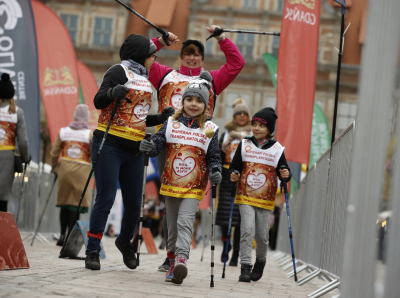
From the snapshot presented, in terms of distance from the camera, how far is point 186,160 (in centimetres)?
550

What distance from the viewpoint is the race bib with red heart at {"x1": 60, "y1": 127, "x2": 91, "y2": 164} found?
10.4m

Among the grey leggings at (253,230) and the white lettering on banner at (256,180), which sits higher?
the white lettering on banner at (256,180)

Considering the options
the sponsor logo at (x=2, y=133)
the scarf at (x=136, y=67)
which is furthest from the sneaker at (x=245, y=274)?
the sponsor logo at (x=2, y=133)

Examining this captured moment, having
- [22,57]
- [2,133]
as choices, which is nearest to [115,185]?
[2,133]

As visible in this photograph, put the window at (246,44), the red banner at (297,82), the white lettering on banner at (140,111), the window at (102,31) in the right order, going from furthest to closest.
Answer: the window at (102,31), the window at (246,44), the red banner at (297,82), the white lettering on banner at (140,111)

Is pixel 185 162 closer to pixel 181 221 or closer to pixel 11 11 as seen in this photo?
pixel 181 221

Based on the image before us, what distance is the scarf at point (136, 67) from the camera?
604 cm

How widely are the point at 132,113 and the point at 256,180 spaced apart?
1651 millimetres

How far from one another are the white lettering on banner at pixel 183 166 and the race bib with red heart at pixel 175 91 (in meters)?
1.02

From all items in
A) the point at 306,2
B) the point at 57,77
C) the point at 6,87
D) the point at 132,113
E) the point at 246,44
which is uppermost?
the point at 246,44

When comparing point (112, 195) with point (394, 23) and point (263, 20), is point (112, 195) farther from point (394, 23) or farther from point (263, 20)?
point (263, 20)

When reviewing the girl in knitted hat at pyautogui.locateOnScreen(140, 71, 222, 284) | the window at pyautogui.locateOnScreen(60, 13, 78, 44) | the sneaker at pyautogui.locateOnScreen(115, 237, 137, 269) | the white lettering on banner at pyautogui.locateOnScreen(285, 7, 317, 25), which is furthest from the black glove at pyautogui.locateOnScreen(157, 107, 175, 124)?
the window at pyautogui.locateOnScreen(60, 13, 78, 44)

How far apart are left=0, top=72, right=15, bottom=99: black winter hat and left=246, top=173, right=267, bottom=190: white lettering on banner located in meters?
3.19

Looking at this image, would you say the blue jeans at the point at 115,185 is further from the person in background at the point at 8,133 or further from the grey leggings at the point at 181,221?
the person in background at the point at 8,133
